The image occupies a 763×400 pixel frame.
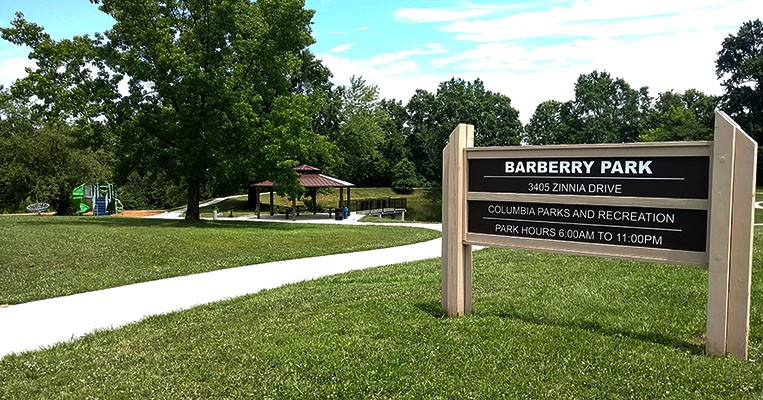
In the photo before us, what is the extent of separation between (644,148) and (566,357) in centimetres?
190

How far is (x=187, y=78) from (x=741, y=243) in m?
18.5

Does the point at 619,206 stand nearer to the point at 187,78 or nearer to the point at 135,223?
the point at 187,78

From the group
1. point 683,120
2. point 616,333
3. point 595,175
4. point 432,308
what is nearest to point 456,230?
point 432,308

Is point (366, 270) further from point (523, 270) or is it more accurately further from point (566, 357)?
point (566, 357)

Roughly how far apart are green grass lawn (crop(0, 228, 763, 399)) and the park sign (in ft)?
1.79

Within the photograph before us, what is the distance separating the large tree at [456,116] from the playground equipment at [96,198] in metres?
38.3

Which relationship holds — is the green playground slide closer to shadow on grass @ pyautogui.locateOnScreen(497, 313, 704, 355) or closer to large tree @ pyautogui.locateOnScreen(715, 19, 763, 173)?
shadow on grass @ pyautogui.locateOnScreen(497, 313, 704, 355)

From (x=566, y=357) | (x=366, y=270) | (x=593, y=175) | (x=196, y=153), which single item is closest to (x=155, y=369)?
(x=566, y=357)

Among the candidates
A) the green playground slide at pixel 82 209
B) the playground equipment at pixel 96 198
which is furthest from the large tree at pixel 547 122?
the green playground slide at pixel 82 209

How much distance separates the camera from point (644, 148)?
202 inches

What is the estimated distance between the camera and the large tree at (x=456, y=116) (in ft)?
225

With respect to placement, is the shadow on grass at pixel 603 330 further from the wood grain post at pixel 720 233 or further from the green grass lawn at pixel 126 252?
the green grass lawn at pixel 126 252

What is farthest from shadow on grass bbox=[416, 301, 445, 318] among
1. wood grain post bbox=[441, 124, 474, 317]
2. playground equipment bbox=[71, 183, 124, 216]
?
playground equipment bbox=[71, 183, 124, 216]

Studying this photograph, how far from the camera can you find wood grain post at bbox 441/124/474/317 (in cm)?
628
